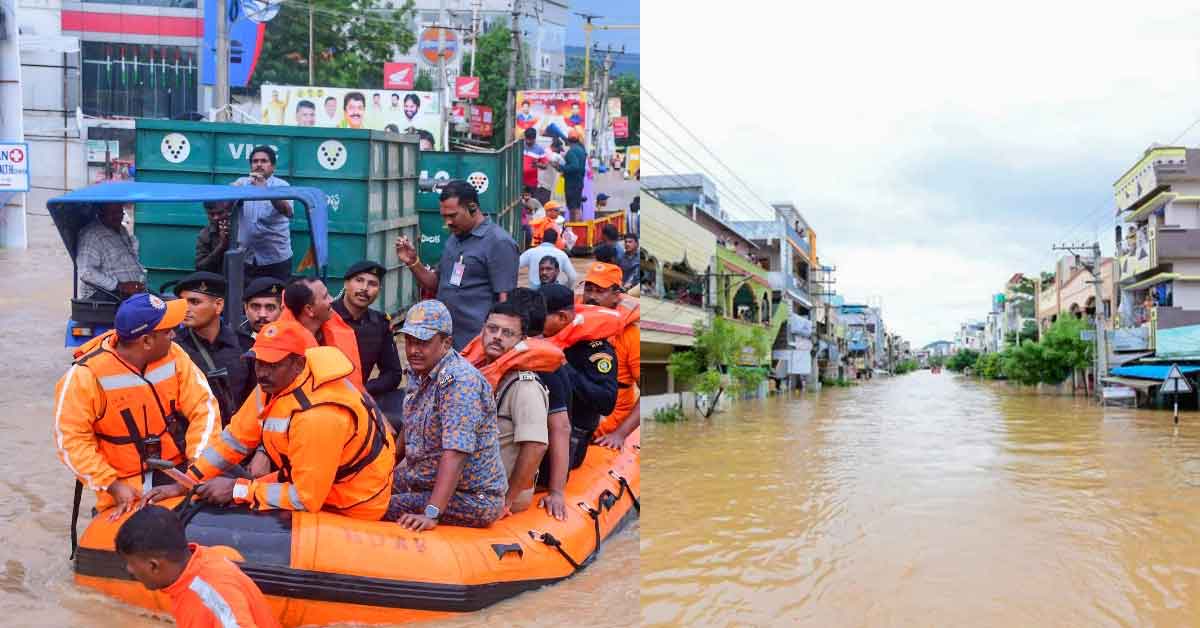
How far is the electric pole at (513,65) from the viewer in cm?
498

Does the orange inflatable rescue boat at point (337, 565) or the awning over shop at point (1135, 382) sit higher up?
the orange inflatable rescue boat at point (337, 565)

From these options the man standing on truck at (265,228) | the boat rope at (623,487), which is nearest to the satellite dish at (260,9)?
the man standing on truck at (265,228)

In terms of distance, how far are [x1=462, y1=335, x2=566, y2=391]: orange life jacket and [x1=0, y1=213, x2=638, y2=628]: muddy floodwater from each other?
2.92 ft

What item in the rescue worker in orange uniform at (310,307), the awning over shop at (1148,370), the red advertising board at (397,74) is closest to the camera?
the rescue worker in orange uniform at (310,307)

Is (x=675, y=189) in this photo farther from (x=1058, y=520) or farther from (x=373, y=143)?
(x=373, y=143)

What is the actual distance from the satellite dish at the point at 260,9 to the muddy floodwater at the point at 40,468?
5.36 feet

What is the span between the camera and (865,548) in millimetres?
8469

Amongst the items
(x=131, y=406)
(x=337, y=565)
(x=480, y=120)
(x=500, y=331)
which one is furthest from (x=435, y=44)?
(x=337, y=565)

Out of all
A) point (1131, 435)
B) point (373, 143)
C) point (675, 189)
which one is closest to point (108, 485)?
point (373, 143)

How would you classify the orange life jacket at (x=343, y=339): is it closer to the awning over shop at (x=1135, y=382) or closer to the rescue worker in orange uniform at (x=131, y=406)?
the rescue worker in orange uniform at (x=131, y=406)

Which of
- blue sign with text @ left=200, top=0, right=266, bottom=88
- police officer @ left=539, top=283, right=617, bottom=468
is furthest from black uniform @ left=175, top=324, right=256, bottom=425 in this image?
police officer @ left=539, top=283, right=617, bottom=468

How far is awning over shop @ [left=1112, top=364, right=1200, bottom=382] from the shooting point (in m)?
30.8

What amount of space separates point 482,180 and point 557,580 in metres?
2.14

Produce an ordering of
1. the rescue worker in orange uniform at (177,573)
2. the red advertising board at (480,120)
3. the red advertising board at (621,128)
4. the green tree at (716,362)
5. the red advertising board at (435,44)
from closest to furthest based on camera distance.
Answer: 1. the rescue worker in orange uniform at (177,573)
2. the red advertising board at (621,128)
3. the red advertising board at (480,120)
4. the red advertising board at (435,44)
5. the green tree at (716,362)
